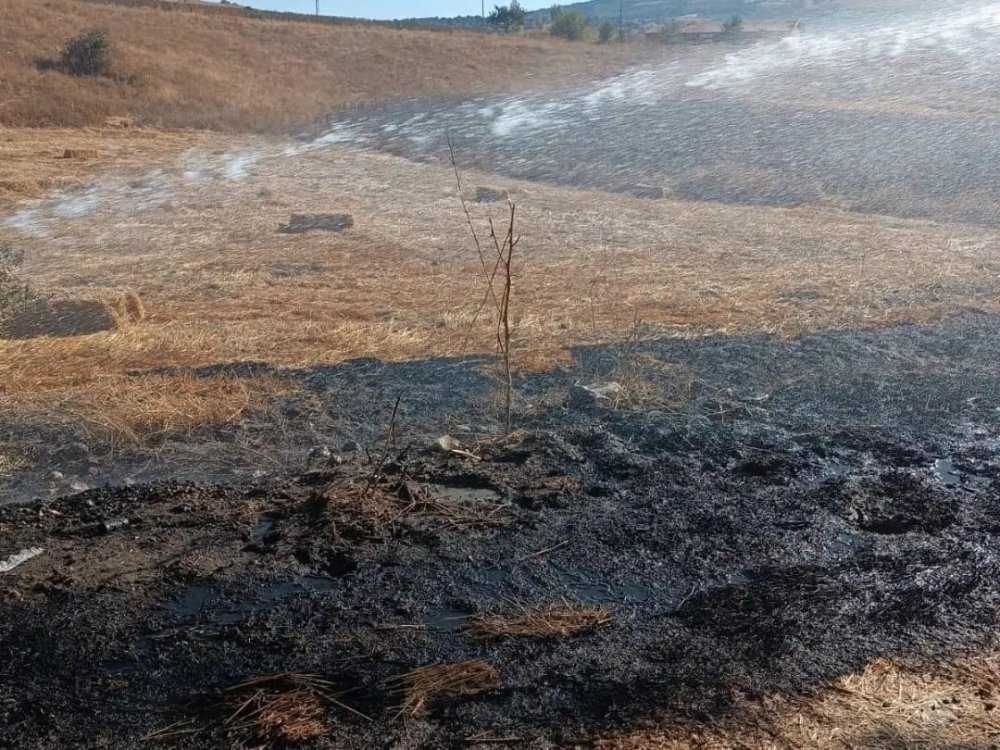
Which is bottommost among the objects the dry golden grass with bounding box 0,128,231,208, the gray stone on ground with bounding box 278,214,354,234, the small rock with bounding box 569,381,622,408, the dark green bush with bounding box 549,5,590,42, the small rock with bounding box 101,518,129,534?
the dry golden grass with bounding box 0,128,231,208

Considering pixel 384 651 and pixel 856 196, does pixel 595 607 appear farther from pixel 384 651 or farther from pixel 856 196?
pixel 856 196

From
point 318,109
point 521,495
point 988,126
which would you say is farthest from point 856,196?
point 318,109

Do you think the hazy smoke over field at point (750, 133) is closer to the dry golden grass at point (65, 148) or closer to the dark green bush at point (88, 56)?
the dry golden grass at point (65, 148)

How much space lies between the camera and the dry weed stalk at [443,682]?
12.0ft

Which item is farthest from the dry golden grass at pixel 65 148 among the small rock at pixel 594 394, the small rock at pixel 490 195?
the small rock at pixel 594 394

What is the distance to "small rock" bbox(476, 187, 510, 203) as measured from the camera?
18.6 metres

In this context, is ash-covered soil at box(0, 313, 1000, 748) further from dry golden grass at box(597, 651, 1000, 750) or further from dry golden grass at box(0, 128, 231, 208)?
dry golden grass at box(0, 128, 231, 208)

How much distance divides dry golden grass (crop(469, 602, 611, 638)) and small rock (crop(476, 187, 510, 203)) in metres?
14.7

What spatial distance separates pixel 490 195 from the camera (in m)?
18.8

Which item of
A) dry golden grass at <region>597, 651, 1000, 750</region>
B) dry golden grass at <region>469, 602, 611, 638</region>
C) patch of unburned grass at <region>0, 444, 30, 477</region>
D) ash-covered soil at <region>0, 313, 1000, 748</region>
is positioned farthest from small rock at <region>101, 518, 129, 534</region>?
dry golden grass at <region>597, 651, 1000, 750</region>

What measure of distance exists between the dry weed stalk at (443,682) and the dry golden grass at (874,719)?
56 cm

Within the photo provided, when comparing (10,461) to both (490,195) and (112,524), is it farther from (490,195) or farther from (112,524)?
(490,195)

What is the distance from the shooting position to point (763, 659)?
3916 mm

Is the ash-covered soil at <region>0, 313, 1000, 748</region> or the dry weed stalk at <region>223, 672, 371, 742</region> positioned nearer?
the dry weed stalk at <region>223, 672, 371, 742</region>
